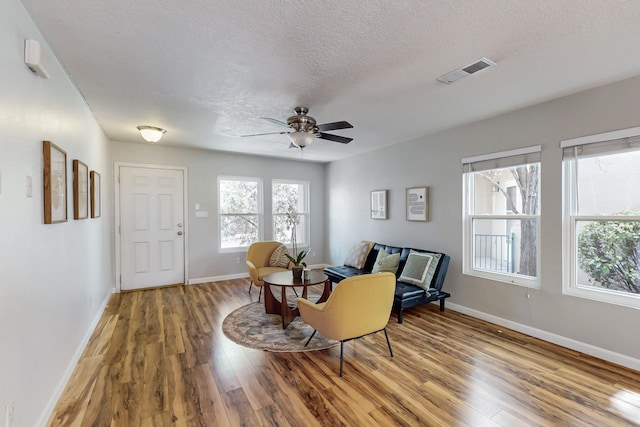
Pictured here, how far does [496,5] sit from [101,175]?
464cm

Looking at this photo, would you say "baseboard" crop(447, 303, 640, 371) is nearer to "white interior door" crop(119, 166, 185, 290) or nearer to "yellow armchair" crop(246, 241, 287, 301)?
"yellow armchair" crop(246, 241, 287, 301)

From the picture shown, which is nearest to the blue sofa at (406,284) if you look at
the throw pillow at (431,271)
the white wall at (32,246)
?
the throw pillow at (431,271)

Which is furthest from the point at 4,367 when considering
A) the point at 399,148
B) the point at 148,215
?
the point at 399,148

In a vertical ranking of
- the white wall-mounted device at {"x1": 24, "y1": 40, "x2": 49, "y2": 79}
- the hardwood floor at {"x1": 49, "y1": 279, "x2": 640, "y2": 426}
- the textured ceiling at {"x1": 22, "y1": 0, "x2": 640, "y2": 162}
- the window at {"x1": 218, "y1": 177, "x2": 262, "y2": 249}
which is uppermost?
the textured ceiling at {"x1": 22, "y1": 0, "x2": 640, "y2": 162}

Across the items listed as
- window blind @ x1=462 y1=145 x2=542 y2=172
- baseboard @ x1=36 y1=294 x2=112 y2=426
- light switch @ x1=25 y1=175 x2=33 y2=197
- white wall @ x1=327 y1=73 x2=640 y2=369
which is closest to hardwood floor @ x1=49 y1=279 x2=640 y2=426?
baseboard @ x1=36 y1=294 x2=112 y2=426

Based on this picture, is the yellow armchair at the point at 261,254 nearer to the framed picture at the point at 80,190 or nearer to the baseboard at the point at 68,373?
the baseboard at the point at 68,373

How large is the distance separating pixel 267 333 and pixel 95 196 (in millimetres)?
2573

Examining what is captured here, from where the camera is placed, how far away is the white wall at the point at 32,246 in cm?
145

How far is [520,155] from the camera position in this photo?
130 inches

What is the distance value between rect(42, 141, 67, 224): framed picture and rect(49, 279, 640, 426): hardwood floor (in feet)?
4.38

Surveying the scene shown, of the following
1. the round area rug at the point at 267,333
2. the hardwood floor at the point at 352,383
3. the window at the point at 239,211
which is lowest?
the hardwood floor at the point at 352,383

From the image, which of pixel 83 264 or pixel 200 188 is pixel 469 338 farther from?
pixel 200 188

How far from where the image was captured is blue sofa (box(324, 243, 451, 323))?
3.55 metres

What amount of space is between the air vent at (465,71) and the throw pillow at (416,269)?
2.24 m
